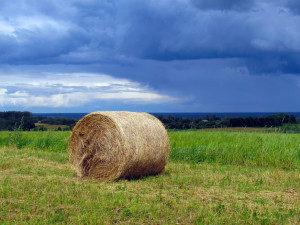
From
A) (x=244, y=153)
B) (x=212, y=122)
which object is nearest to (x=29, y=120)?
(x=212, y=122)

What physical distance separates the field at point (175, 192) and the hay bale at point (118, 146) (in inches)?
13.3

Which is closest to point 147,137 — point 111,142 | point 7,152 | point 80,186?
point 111,142

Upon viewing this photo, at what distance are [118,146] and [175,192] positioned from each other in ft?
6.74

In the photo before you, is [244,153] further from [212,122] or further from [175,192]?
[212,122]

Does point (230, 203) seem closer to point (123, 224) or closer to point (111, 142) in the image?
point (123, 224)

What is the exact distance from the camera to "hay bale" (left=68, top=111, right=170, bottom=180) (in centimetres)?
902

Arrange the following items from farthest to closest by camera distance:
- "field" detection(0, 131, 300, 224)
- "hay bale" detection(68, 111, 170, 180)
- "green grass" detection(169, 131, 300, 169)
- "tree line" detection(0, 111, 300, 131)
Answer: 1. "tree line" detection(0, 111, 300, 131)
2. "green grass" detection(169, 131, 300, 169)
3. "hay bale" detection(68, 111, 170, 180)
4. "field" detection(0, 131, 300, 224)

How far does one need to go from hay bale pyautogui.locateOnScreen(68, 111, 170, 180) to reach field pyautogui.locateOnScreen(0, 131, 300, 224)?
34 cm

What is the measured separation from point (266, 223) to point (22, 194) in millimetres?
4549

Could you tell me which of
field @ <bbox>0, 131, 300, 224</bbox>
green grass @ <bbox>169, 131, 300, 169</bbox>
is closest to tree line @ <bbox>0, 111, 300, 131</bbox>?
green grass @ <bbox>169, 131, 300, 169</bbox>

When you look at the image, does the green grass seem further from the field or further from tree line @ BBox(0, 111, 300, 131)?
tree line @ BBox(0, 111, 300, 131)

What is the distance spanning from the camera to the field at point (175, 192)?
6.15 metres

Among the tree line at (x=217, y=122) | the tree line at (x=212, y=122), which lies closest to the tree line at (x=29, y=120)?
the tree line at (x=212, y=122)

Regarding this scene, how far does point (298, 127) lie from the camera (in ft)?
68.8
